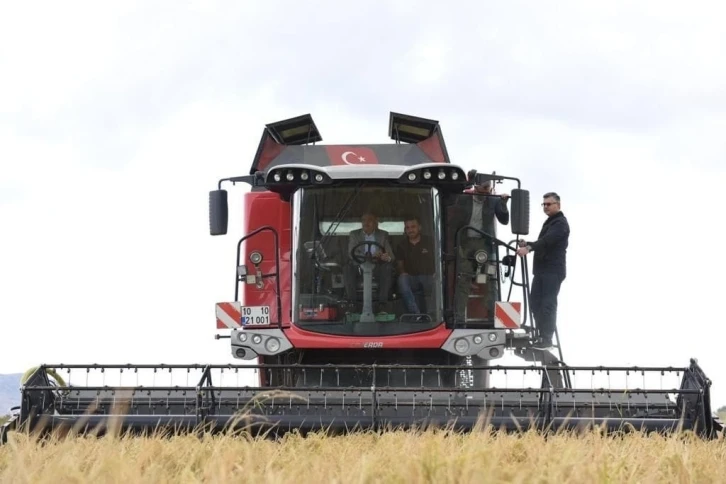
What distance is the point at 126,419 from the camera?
20.9 ft

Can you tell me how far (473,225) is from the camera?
8.69 meters

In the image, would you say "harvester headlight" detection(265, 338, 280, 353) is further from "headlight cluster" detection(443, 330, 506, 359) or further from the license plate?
"headlight cluster" detection(443, 330, 506, 359)

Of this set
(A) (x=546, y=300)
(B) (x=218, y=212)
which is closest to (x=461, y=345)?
(A) (x=546, y=300)

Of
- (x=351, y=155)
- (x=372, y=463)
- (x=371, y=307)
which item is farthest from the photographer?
(x=351, y=155)

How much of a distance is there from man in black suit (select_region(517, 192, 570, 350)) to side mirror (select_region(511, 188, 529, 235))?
0.73 meters

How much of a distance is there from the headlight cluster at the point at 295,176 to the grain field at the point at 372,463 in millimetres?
3377

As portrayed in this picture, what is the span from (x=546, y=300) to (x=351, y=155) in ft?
7.62

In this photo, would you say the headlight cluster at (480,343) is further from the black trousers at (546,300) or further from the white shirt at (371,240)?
the black trousers at (546,300)

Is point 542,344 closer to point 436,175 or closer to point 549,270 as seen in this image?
point 549,270

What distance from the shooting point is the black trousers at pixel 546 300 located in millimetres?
8875

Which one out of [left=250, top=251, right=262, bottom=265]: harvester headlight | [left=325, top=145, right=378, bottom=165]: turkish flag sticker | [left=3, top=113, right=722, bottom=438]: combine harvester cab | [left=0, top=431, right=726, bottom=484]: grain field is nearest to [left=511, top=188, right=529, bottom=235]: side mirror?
[left=3, top=113, right=722, bottom=438]: combine harvester cab

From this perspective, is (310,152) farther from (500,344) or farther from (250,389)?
(250,389)

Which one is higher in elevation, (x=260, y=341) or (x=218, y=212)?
(x=218, y=212)

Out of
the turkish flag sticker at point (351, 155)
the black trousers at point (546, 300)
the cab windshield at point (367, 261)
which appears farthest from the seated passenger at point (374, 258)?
the turkish flag sticker at point (351, 155)
